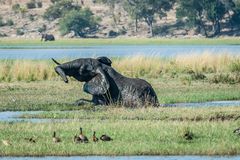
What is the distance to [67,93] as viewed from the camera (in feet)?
80.3

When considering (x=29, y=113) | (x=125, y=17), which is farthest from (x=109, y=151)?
(x=125, y=17)

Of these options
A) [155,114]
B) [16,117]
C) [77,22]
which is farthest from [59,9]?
[155,114]

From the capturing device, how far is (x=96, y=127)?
16047 mm

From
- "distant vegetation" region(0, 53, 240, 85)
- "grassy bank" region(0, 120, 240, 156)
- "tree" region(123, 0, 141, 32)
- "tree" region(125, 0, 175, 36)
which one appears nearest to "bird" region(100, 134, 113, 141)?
"grassy bank" region(0, 120, 240, 156)

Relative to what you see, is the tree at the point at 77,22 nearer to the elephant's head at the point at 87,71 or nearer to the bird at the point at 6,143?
the elephant's head at the point at 87,71

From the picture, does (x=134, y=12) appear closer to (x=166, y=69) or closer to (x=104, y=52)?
(x=104, y=52)

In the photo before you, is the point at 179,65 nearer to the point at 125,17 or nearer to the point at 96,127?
the point at 96,127

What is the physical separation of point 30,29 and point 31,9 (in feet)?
24.0

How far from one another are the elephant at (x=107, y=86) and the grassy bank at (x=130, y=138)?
9.72 feet

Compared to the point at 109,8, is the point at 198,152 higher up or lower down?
higher up

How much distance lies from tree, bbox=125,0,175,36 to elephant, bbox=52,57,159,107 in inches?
2663

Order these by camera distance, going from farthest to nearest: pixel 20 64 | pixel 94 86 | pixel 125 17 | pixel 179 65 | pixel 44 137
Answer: pixel 125 17 < pixel 179 65 < pixel 20 64 < pixel 94 86 < pixel 44 137

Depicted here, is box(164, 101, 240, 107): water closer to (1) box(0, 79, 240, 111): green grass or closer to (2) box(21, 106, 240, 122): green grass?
(1) box(0, 79, 240, 111): green grass

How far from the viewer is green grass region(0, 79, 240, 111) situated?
68.8 ft
